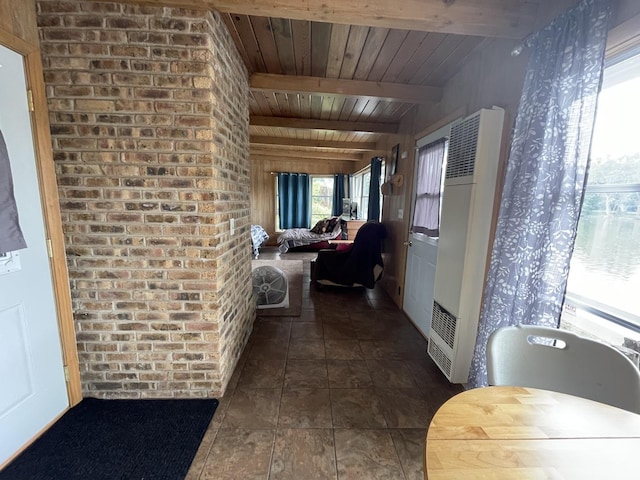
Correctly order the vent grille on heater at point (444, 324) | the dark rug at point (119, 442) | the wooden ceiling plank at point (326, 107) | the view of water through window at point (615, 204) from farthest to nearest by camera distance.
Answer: the wooden ceiling plank at point (326, 107)
the vent grille on heater at point (444, 324)
the dark rug at point (119, 442)
the view of water through window at point (615, 204)

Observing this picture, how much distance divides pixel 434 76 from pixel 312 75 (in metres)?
1.06

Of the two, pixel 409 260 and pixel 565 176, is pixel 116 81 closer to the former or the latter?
pixel 565 176

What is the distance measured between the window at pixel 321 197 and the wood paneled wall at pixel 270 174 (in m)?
0.26

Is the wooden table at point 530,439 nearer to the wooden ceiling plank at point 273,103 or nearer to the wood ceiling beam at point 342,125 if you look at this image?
the wooden ceiling plank at point 273,103

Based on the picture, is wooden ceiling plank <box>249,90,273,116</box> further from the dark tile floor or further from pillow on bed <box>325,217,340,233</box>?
Result: pillow on bed <box>325,217,340,233</box>

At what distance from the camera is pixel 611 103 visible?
1.25 m

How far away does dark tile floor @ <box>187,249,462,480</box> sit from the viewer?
1372mm

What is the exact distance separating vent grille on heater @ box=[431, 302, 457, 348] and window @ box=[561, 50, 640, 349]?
68 cm

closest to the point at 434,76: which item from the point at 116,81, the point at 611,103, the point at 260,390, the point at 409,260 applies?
the point at 611,103

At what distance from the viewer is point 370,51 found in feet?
6.63

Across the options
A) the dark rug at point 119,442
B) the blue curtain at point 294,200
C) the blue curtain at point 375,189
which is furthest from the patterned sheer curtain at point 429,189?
the blue curtain at point 294,200

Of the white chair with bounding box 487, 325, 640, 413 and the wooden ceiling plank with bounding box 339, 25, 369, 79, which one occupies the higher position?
the wooden ceiling plank with bounding box 339, 25, 369, 79

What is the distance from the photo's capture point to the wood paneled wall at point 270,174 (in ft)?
24.4

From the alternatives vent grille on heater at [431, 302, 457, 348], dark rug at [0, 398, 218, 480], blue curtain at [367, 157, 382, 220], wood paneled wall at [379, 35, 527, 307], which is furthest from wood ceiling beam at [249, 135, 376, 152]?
dark rug at [0, 398, 218, 480]
